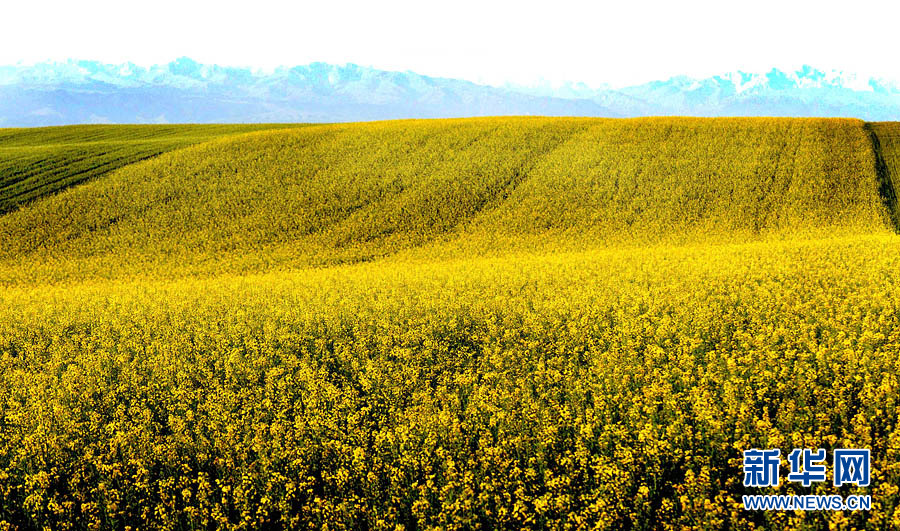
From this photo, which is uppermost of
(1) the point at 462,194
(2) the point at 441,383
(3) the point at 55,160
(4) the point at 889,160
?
(3) the point at 55,160

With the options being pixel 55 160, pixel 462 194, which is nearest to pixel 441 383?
pixel 462 194

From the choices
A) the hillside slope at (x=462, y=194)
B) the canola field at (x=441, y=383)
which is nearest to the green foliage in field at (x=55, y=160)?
the hillside slope at (x=462, y=194)

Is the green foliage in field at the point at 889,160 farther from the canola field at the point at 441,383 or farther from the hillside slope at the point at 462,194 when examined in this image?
the canola field at the point at 441,383

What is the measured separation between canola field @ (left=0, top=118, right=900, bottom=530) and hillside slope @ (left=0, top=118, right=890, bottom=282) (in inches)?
64.2

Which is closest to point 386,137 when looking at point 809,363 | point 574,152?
point 574,152

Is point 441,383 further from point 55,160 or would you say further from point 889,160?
point 55,160

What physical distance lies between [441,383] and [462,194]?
30.1m

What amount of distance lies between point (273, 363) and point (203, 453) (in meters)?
4.09

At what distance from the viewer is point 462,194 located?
41.4 meters

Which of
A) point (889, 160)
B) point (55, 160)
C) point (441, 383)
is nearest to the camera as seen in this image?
point (441, 383)

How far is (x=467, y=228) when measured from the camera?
119 ft

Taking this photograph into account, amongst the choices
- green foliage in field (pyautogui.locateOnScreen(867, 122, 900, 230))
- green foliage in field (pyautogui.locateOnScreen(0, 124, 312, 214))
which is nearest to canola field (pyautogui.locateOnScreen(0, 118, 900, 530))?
green foliage in field (pyautogui.locateOnScreen(867, 122, 900, 230))

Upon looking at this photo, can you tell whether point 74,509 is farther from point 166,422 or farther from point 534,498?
point 534,498

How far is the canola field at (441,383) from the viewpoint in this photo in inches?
323
